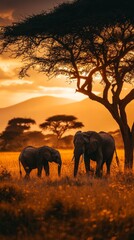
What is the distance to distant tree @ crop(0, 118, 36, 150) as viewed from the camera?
64.5 metres

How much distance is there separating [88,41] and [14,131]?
40.8 metres

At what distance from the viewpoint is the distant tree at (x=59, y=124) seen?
64250 millimetres

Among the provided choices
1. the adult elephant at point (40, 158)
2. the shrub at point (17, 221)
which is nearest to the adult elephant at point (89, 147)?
the adult elephant at point (40, 158)

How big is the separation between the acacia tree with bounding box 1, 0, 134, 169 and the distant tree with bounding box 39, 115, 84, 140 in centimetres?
3780

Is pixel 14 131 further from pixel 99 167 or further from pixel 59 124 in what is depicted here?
pixel 99 167

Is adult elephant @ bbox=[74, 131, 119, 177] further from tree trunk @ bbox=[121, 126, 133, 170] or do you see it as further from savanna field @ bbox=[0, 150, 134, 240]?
savanna field @ bbox=[0, 150, 134, 240]

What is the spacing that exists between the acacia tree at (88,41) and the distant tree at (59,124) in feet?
124

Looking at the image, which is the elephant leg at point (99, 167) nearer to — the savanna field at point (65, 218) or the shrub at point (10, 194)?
the shrub at point (10, 194)

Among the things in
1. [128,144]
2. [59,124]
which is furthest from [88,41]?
[59,124]

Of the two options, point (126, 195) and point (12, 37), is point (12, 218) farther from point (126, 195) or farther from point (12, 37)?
point (12, 37)

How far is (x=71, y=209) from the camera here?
369 inches

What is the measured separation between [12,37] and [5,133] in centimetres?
4036

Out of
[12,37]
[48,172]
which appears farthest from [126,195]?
[12,37]

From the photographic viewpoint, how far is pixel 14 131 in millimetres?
64625
